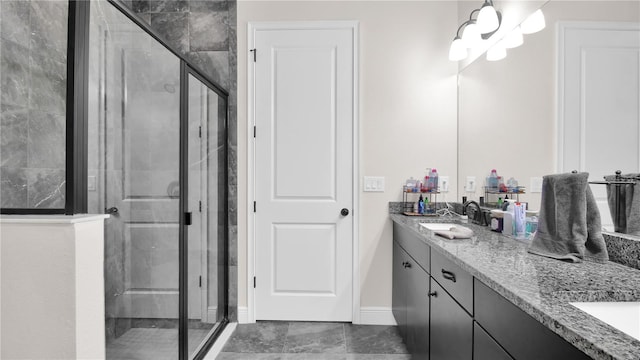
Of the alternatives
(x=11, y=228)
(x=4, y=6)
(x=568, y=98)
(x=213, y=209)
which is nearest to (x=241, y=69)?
(x=213, y=209)

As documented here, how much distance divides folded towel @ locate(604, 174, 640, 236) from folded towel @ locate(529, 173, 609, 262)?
2.8 inches

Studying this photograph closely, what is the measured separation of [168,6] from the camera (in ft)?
8.93

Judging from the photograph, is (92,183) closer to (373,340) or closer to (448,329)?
(448,329)

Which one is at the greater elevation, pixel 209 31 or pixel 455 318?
pixel 209 31

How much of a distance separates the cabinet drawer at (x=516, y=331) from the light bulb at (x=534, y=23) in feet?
4.47

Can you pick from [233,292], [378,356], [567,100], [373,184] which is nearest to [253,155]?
[373,184]

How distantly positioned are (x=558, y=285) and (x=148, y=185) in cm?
172

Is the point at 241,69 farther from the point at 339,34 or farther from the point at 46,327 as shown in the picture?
the point at 46,327

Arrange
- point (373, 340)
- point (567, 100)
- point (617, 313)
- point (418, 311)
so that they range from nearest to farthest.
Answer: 1. point (617, 313)
2. point (567, 100)
3. point (418, 311)
4. point (373, 340)

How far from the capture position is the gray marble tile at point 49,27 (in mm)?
1364

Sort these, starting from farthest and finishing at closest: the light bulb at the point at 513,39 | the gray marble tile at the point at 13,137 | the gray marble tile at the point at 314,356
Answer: the gray marble tile at the point at 314,356
the light bulb at the point at 513,39
the gray marble tile at the point at 13,137

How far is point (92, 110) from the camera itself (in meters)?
1.28

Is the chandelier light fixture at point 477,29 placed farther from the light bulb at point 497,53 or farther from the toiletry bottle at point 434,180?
the toiletry bottle at point 434,180

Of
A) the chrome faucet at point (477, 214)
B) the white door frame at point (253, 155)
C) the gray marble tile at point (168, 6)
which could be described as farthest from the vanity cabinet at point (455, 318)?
the gray marble tile at point (168, 6)
